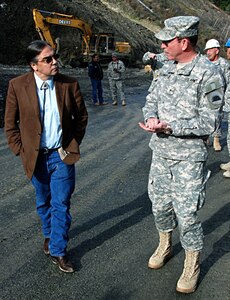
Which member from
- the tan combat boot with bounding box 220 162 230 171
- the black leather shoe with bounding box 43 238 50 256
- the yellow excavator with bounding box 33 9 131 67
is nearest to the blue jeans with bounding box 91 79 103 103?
the tan combat boot with bounding box 220 162 230 171

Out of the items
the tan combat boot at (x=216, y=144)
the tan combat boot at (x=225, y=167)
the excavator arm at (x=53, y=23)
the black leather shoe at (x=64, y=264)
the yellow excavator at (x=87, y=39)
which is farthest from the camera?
the yellow excavator at (x=87, y=39)

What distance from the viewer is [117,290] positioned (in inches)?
140

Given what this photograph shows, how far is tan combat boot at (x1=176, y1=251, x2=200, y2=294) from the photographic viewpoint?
3.48 metres

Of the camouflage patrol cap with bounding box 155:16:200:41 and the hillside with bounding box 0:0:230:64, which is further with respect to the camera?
the hillside with bounding box 0:0:230:64

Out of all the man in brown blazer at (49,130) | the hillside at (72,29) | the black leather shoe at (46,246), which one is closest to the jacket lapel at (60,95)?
the man in brown blazer at (49,130)

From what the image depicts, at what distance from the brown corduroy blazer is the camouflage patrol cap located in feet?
2.95

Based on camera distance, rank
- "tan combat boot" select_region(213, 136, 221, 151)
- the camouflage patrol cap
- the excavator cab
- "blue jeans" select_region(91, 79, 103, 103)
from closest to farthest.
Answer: the camouflage patrol cap, "tan combat boot" select_region(213, 136, 221, 151), "blue jeans" select_region(91, 79, 103, 103), the excavator cab

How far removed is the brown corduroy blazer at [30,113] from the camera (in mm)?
3498

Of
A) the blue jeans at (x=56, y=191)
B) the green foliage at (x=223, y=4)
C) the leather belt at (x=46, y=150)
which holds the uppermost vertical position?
the leather belt at (x=46, y=150)

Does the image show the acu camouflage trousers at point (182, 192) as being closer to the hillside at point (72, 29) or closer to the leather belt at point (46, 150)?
the leather belt at point (46, 150)

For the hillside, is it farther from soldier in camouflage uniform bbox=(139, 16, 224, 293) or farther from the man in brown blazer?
soldier in camouflage uniform bbox=(139, 16, 224, 293)

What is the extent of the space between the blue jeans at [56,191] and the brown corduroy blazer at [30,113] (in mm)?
115

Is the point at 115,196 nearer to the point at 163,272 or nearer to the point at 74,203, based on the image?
the point at 74,203

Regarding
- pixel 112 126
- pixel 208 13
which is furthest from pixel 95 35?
pixel 208 13
